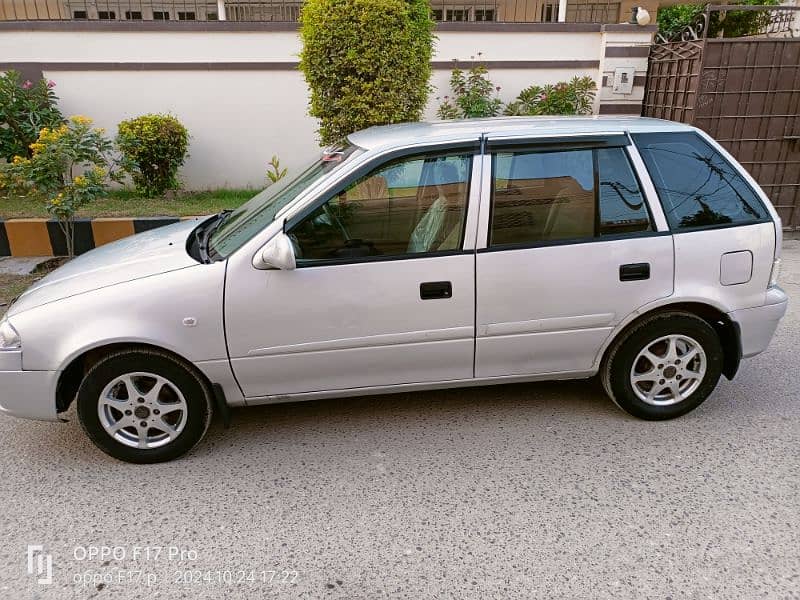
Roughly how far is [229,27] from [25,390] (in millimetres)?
6760

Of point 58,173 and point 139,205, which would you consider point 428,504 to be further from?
point 139,205

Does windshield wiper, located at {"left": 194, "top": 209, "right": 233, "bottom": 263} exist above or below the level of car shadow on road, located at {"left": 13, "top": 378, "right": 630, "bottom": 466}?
above

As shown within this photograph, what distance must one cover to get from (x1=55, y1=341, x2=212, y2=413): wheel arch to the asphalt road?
0.38 metres

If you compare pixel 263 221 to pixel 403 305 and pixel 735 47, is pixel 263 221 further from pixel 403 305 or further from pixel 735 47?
pixel 735 47

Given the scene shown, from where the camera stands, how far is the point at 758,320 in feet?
11.8

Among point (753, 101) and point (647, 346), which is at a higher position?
point (753, 101)

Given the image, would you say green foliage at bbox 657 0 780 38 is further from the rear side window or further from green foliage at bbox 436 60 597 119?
the rear side window

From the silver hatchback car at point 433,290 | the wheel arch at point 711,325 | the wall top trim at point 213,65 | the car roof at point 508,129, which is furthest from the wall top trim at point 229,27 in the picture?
the wheel arch at point 711,325

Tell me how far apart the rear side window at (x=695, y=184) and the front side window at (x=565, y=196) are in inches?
6.2

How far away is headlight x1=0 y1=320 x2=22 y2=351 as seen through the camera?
10.2 ft

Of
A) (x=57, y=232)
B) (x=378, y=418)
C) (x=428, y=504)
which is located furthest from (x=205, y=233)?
(x=57, y=232)

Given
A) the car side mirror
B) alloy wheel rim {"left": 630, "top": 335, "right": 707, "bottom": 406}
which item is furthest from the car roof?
alloy wheel rim {"left": 630, "top": 335, "right": 707, "bottom": 406}

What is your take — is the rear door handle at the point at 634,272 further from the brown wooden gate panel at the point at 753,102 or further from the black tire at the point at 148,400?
the brown wooden gate panel at the point at 753,102

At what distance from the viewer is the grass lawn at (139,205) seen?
7.18m
